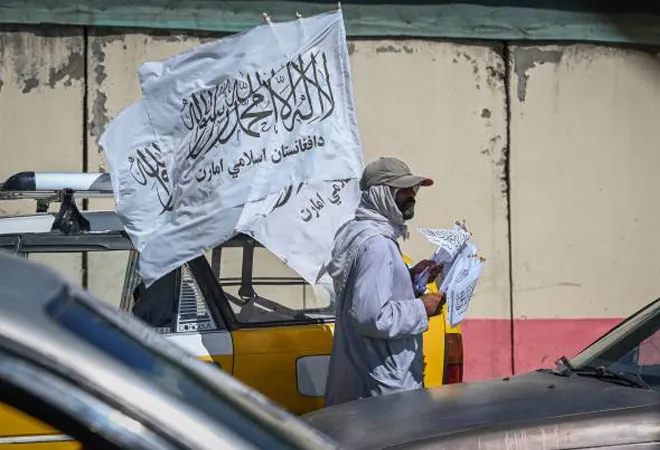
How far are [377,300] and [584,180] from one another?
468 cm

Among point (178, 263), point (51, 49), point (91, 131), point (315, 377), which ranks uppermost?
point (51, 49)

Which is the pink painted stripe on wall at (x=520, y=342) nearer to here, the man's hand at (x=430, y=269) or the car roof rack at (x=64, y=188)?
the man's hand at (x=430, y=269)

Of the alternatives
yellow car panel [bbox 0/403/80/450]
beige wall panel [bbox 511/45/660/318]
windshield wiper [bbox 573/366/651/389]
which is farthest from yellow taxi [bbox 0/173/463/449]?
beige wall panel [bbox 511/45/660/318]

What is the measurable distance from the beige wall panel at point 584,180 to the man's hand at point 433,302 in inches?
160

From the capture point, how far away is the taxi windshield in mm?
4113

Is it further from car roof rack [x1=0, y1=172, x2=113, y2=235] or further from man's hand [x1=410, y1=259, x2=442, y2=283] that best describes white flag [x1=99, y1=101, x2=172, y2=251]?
man's hand [x1=410, y1=259, x2=442, y2=283]

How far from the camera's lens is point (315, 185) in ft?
16.2

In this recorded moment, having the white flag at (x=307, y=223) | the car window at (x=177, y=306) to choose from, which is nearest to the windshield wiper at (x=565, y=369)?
the white flag at (x=307, y=223)

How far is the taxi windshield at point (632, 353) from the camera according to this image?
13.5ft

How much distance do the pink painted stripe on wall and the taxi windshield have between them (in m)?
3.81

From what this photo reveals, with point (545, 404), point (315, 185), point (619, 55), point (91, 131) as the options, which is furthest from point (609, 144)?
point (545, 404)

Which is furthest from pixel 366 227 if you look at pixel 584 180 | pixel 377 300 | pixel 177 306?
pixel 584 180

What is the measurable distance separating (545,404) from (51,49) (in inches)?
219

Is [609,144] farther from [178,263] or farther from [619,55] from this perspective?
[178,263]
